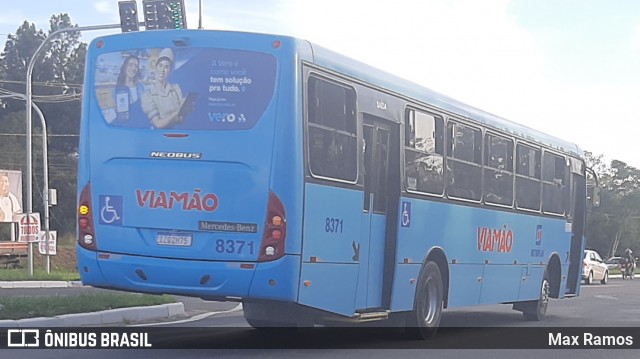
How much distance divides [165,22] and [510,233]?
9.83 meters

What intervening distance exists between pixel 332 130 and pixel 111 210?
2535mm

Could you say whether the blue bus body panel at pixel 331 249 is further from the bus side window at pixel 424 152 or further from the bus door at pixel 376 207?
the bus side window at pixel 424 152

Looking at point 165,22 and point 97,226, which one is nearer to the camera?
point 97,226

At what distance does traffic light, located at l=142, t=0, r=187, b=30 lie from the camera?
23.1 metres

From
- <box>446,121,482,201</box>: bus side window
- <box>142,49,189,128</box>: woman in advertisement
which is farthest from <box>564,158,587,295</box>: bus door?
<box>142,49,189,128</box>: woman in advertisement

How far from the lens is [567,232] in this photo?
20.6m

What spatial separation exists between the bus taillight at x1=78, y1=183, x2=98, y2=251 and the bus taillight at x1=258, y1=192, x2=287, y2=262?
6.33ft

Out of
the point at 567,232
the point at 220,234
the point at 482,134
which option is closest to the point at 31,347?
the point at 220,234

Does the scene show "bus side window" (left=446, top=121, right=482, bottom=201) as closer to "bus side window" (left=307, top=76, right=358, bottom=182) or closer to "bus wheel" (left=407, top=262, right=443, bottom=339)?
"bus wheel" (left=407, top=262, right=443, bottom=339)

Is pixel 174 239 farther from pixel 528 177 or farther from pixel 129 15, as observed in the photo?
pixel 129 15

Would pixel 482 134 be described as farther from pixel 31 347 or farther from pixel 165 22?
pixel 165 22

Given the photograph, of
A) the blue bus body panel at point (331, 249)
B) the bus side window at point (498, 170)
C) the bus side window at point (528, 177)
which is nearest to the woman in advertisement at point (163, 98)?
the blue bus body panel at point (331, 249)

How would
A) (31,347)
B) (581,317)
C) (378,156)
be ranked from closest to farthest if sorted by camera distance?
1. (31,347)
2. (378,156)
3. (581,317)

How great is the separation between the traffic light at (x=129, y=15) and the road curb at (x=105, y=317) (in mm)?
8324
